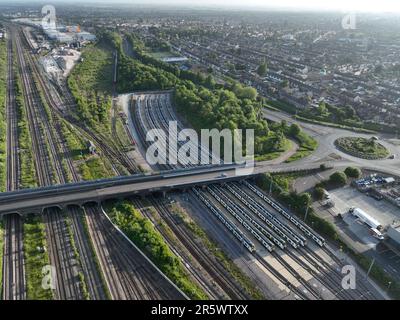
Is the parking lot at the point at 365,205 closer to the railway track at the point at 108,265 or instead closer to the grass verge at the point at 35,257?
the railway track at the point at 108,265

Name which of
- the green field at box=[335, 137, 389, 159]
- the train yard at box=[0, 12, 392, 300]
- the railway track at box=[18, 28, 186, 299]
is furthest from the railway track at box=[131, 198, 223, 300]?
the green field at box=[335, 137, 389, 159]

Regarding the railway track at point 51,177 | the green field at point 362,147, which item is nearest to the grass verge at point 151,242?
the railway track at point 51,177

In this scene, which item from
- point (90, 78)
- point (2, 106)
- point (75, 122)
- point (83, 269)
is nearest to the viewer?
point (83, 269)

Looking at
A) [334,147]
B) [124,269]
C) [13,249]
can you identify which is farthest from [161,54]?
[124,269]

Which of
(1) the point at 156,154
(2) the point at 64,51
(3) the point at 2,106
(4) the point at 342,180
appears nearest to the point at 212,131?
(1) the point at 156,154

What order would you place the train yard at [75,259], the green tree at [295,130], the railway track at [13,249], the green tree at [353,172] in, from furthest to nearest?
the green tree at [295,130]
the green tree at [353,172]
the train yard at [75,259]
the railway track at [13,249]

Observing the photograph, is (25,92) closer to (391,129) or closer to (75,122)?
(75,122)
